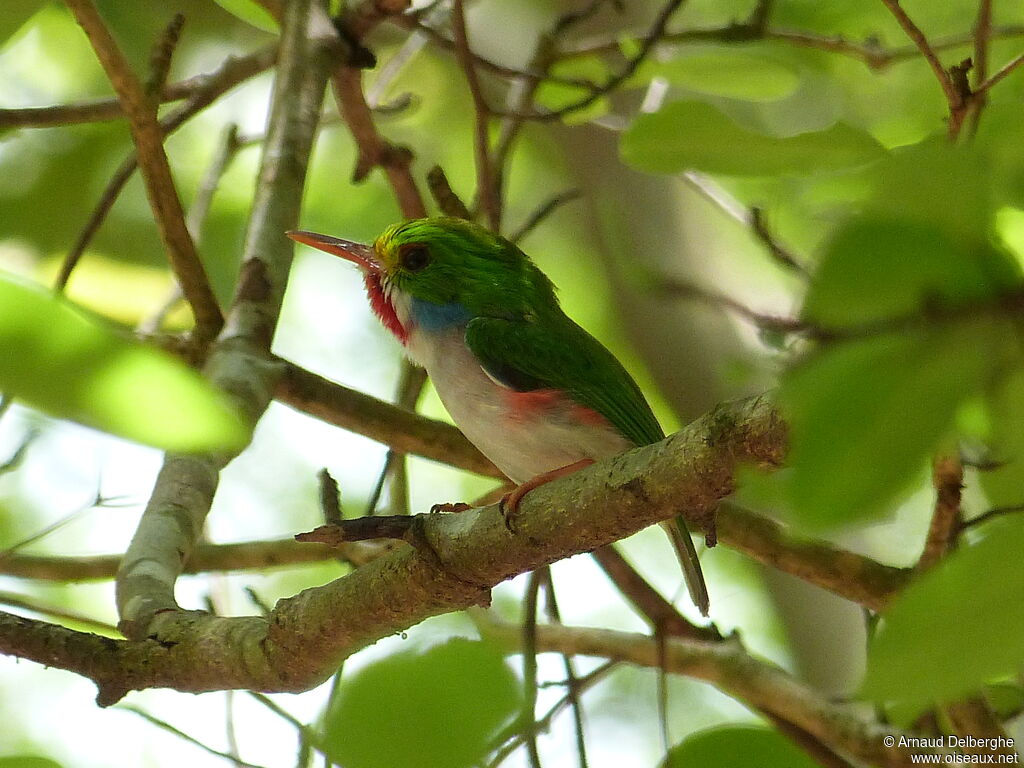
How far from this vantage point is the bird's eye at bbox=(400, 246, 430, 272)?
3424mm

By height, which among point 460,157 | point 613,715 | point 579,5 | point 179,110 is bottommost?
point 613,715

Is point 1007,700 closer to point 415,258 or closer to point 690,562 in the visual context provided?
point 690,562

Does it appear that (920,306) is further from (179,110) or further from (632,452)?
(179,110)

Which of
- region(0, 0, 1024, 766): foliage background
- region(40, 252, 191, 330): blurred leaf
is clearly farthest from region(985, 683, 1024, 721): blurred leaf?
region(40, 252, 191, 330): blurred leaf

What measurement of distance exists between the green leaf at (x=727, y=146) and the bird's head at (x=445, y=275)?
64.6 inches

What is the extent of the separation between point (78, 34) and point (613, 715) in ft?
15.6

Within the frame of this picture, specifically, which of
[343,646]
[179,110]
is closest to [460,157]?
[179,110]

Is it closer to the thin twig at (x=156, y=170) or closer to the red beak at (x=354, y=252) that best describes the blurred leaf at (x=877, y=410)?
the thin twig at (x=156, y=170)

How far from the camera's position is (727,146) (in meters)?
1.45

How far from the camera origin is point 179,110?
3.37m

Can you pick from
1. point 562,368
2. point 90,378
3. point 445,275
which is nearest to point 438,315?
point 445,275

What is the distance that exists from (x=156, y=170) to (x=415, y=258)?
0.97 meters

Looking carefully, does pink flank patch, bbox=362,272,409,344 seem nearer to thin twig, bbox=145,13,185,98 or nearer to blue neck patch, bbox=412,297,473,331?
blue neck patch, bbox=412,297,473,331

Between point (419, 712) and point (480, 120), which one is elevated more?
point (480, 120)
